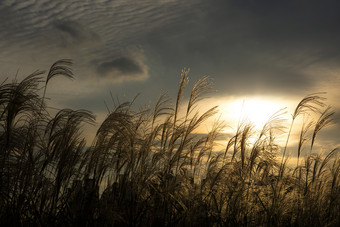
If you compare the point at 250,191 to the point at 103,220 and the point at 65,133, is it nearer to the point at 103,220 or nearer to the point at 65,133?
the point at 103,220

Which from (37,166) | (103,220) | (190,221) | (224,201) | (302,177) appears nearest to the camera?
(103,220)

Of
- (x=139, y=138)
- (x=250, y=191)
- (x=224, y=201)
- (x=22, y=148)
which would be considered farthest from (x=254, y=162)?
(x=22, y=148)

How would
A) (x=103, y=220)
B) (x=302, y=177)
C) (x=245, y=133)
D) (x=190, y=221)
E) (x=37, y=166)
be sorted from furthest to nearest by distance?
(x=302, y=177) → (x=245, y=133) → (x=37, y=166) → (x=190, y=221) → (x=103, y=220)

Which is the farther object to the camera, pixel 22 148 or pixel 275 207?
pixel 275 207

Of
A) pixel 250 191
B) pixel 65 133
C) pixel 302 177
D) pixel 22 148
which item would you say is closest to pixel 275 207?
pixel 250 191

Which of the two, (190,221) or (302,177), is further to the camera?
(302,177)

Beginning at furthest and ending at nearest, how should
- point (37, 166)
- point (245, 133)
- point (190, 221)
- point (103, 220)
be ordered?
point (245, 133), point (37, 166), point (190, 221), point (103, 220)

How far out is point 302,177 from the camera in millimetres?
7723

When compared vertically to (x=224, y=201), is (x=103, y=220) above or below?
below

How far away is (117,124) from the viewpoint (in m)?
4.21

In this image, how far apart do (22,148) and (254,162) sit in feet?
12.3

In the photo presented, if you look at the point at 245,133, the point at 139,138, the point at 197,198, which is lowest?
the point at 197,198

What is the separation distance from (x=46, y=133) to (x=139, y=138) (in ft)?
4.28

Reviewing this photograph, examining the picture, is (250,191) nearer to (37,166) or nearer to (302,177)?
(302,177)
